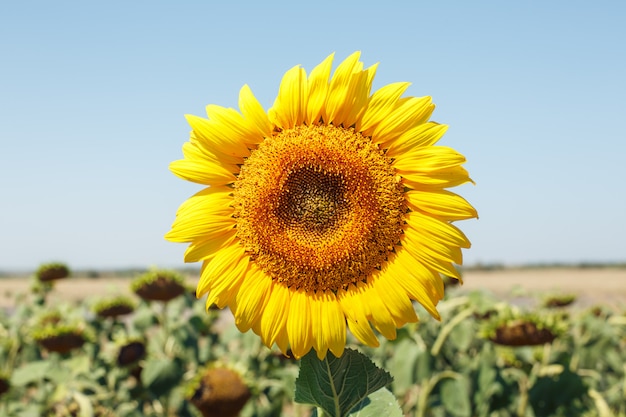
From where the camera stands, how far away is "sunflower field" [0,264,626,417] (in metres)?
4.61

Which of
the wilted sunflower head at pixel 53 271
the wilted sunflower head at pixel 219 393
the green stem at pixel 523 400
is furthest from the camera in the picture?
the wilted sunflower head at pixel 53 271

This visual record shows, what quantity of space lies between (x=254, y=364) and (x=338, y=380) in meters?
3.86

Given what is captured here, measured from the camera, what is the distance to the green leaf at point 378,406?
5.96 feet

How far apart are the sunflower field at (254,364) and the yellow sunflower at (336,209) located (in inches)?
91.0

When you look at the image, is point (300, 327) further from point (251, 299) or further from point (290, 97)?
point (290, 97)

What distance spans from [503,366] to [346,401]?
445 centimetres

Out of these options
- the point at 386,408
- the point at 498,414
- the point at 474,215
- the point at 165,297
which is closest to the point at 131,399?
the point at 165,297

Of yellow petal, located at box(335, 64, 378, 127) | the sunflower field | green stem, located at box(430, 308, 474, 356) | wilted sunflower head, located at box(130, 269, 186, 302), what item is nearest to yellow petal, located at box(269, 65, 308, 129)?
yellow petal, located at box(335, 64, 378, 127)

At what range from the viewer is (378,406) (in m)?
1.85

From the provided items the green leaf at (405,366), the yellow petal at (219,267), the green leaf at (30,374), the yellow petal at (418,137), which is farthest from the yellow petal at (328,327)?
the green leaf at (30,374)

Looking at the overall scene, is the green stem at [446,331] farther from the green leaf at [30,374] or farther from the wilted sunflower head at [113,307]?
the green leaf at [30,374]

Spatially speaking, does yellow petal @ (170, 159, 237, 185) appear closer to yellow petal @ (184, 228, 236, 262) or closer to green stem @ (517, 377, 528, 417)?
yellow petal @ (184, 228, 236, 262)

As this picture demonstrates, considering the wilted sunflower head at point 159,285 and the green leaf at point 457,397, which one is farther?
the wilted sunflower head at point 159,285

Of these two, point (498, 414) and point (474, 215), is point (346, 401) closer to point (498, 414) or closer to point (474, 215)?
point (474, 215)
